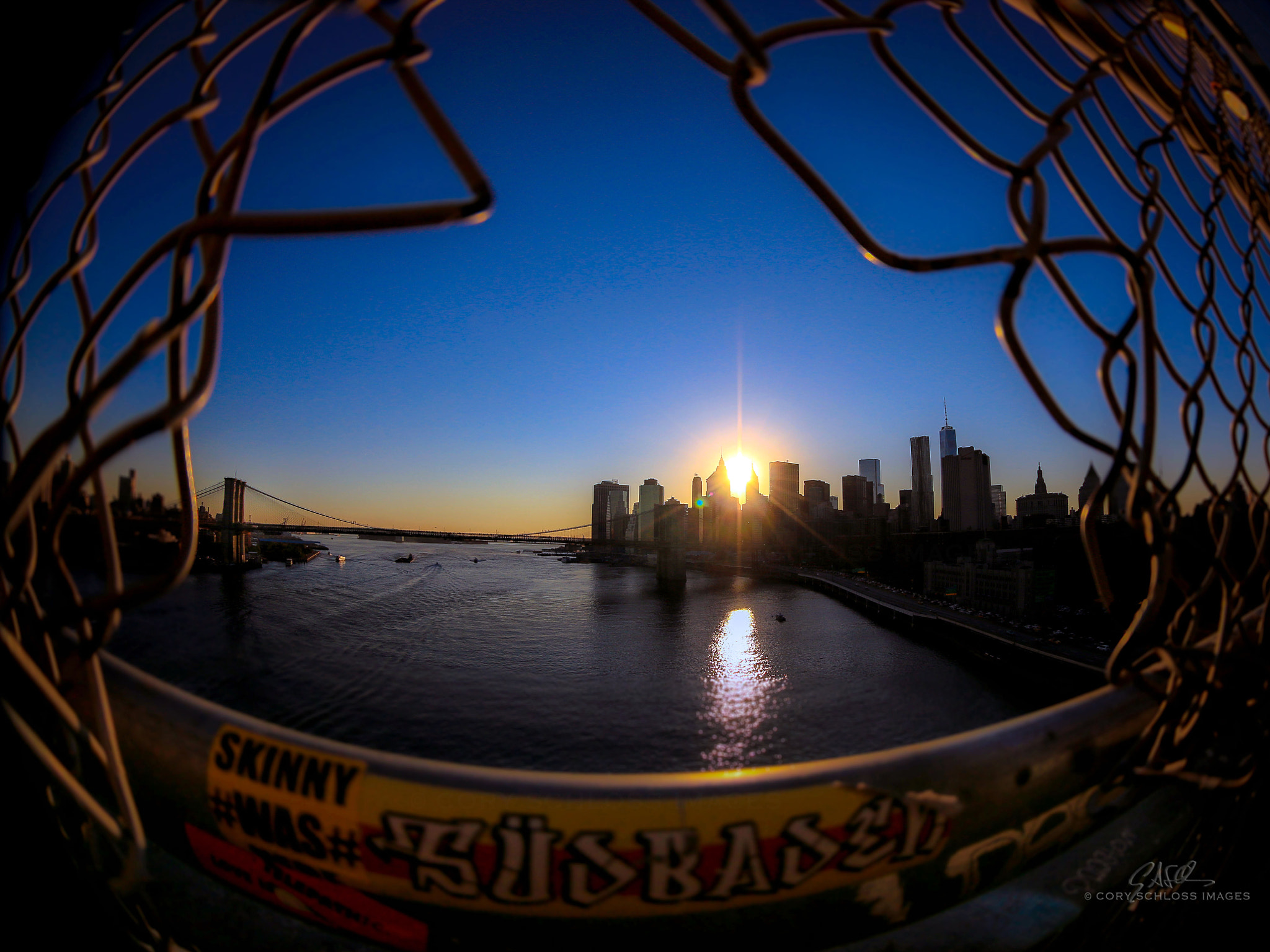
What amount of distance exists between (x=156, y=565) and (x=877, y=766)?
Answer: 101ft

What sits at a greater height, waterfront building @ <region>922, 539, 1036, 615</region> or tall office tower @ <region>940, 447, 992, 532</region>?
tall office tower @ <region>940, 447, 992, 532</region>

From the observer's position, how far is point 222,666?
1449cm

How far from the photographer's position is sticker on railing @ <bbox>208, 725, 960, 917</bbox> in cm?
49

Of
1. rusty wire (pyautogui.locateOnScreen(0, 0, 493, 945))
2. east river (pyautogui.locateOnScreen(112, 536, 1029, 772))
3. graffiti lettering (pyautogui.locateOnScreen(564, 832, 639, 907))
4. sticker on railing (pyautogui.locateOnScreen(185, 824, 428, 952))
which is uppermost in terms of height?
rusty wire (pyautogui.locateOnScreen(0, 0, 493, 945))

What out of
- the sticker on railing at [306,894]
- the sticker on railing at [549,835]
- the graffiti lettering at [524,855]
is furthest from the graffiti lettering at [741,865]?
the sticker on railing at [306,894]

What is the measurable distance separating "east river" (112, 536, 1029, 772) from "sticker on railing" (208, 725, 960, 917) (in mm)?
9718

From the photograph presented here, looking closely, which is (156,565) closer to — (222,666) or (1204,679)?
(222,666)

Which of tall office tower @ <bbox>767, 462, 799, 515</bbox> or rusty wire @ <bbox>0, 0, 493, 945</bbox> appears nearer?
A: rusty wire @ <bbox>0, 0, 493, 945</bbox>

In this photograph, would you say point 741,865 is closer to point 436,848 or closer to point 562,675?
point 436,848

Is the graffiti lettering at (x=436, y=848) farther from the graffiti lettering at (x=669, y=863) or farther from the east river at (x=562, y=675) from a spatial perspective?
the east river at (x=562, y=675)

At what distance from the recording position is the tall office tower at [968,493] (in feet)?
124

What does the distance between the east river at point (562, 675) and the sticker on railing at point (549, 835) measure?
9.72 metres

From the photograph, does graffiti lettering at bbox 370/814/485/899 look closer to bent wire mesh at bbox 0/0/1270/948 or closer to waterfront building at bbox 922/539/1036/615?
bent wire mesh at bbox 0/0/1270/948

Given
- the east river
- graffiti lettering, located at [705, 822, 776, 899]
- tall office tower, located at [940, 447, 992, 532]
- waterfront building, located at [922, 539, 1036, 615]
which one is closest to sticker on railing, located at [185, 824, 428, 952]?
graffiti lettering, located at [705, 822, 776, 899]
